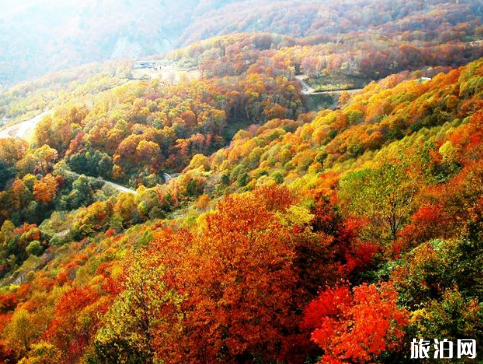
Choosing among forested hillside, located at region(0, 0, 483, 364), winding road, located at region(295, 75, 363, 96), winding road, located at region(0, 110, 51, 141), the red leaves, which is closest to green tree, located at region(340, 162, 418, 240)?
forested hillside, located at region(0, 0, 483, 364)

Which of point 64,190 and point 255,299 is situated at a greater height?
point 255,299

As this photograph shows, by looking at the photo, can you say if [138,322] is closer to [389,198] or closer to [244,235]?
[244,235]

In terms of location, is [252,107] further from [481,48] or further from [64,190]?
[481,48]

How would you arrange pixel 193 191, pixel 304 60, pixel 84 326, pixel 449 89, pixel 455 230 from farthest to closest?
pixel 304 60 → pixel 193 191 → pixel 449 89 → pixel 84 326 → pixel 455 230

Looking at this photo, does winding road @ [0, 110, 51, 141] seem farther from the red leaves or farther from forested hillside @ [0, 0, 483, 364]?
the red leaves

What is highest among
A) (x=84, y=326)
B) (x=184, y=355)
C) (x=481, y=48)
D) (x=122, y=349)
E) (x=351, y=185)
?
(x=122, y=349)

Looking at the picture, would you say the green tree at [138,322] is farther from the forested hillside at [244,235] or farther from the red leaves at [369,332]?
the red leaves at [369,332]

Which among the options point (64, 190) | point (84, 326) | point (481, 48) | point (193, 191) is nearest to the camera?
point (84, 326)

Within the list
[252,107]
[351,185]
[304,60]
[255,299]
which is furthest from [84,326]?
[304,60]

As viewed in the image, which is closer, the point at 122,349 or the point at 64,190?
the point at 122,349
